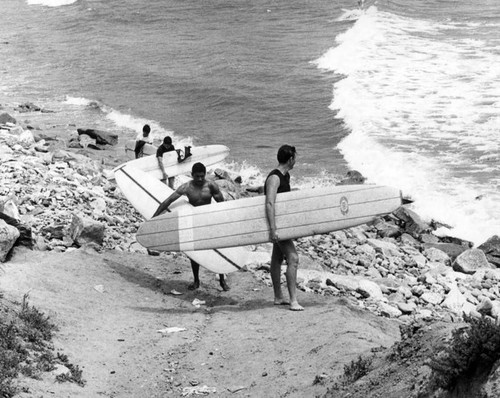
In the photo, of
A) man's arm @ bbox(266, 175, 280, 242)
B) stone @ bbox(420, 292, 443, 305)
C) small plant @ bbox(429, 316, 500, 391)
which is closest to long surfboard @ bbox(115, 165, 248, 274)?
man's arm @ bbox(266, 175, 280, 242)

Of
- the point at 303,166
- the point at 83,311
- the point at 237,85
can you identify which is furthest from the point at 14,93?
the point at 83,311

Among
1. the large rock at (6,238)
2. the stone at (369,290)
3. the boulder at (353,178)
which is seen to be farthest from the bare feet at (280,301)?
the boulder at (353,178)

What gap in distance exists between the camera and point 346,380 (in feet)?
21.6

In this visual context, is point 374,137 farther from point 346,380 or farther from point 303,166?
point 346,380

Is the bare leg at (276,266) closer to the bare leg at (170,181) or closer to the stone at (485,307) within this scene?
the stone at (485,307)

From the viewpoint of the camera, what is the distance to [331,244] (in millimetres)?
13742

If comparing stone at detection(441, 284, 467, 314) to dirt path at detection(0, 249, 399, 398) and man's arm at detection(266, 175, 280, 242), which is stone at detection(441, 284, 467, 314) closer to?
dirt path at detection(0, 249, 399, 398)

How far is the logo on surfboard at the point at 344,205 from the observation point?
10195 mm

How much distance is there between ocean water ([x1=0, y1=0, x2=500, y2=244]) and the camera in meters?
20.1

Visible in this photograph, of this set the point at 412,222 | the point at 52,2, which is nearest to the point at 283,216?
the point at 412,222

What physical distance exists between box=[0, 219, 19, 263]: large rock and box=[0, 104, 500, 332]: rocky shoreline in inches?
0.6

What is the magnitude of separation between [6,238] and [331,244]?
19.3 feet

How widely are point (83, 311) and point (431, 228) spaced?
873 centimetres

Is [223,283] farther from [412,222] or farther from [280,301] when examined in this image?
[412,222]
